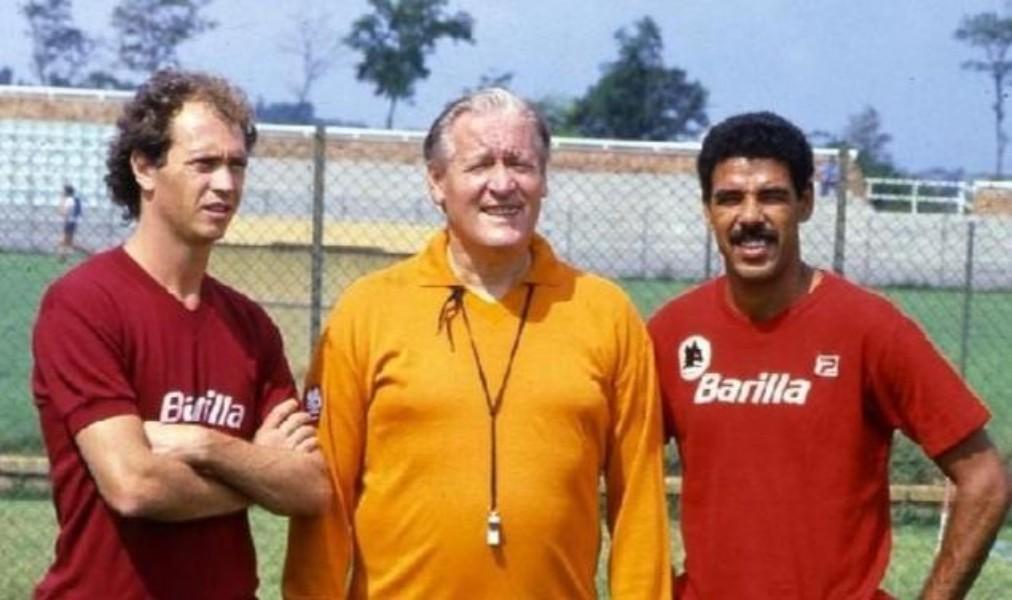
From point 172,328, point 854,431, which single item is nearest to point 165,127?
point 172,328

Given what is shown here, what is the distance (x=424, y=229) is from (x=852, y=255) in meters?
13.2

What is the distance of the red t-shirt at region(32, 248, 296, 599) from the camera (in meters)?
4.56

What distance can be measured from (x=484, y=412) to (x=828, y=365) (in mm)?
746

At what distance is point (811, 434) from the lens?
4855 millimetres

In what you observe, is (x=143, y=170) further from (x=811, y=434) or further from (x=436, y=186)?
(x=811, y=434)

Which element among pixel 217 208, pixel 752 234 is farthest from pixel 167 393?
pixel 752 234

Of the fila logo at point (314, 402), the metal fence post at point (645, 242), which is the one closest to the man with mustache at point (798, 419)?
the fila logo at point (314, 402)

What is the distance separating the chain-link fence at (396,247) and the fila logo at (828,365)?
523 centimetres

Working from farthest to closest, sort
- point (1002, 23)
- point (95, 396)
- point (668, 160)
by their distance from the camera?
point (1002, 23), point (668, 160), point (95, 396)

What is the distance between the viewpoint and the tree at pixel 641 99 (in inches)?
2336

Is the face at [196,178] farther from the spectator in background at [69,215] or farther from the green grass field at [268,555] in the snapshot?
the spectator in background at [69,215]

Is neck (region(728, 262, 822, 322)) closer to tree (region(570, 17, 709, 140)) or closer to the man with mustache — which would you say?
the man with mustache

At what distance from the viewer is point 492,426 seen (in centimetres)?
483

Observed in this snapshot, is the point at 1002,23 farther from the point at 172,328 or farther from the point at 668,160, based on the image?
the point at 172,328
